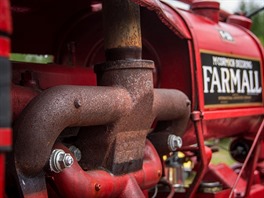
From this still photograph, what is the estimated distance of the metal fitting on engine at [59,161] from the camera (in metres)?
1.42

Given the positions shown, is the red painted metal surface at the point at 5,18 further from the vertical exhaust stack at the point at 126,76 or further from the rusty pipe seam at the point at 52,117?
the vertical exhaust stack at the point at 126,76

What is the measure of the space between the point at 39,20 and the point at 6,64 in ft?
5.55

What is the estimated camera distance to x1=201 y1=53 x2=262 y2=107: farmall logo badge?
7.98ft

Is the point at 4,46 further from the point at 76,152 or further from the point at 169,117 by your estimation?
the point at 169,117

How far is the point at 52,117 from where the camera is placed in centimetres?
138

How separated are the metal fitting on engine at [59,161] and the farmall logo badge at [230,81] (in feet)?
3.57

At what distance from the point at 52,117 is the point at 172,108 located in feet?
2.29

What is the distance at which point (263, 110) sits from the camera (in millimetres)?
3045

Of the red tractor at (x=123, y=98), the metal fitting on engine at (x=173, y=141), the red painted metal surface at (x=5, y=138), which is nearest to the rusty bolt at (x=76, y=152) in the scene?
the red tractor at (x=123, y=98)

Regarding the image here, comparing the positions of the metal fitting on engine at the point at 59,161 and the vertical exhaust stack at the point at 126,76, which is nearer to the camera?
the metal fitting on engine at the point at 59,161

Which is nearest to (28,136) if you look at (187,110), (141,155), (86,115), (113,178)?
(86,115)

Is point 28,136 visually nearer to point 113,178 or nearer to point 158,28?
point 113,178

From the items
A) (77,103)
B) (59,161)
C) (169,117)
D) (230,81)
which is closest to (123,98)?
(77,103)

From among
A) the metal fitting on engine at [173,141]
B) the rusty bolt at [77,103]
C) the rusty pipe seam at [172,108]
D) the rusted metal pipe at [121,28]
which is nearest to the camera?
the rusty bolt at [77,103]
